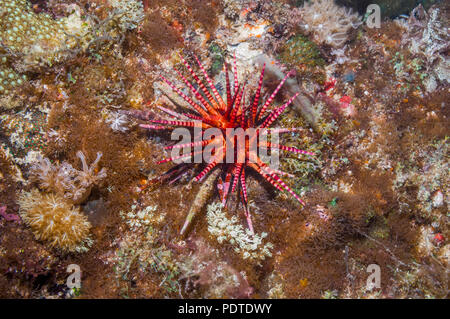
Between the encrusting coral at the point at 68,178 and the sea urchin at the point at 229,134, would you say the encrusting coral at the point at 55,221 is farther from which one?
the sea urchin at the point at 229,134

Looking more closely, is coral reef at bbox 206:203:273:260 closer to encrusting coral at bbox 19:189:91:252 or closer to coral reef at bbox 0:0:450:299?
coral reef at bbox 0:0:450:299

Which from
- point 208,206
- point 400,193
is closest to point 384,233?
point 400,193

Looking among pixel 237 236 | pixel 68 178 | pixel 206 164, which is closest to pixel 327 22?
pixel 206 164

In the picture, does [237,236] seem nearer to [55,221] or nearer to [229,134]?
[229,134]

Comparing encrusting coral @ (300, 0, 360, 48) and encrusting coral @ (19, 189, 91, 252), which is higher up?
encrusting coral @ (300, 0, 360, 48)

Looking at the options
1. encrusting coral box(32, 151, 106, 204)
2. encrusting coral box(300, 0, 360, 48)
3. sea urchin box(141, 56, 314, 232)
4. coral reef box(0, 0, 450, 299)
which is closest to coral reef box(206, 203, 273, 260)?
coral reef box(0, 0, 450, 299)

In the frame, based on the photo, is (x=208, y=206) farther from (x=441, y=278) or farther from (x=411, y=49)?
(x=411, y=49)
